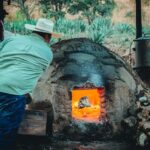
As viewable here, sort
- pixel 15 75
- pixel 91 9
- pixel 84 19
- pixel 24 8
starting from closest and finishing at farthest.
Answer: pixel 15 75 → pixel 24 8 → pixel 84 19 → pixel 91 9

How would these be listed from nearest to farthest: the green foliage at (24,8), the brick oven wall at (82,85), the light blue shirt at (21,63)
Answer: the light blue shirt at (21,63)
the brick oven wall at (82,85)
the green foliage at (24,8)

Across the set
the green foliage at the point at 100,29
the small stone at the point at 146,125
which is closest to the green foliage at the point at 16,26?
the green foliage at the point at 100,29

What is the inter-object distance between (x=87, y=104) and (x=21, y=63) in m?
2.90

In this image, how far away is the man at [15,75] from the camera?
4637mm

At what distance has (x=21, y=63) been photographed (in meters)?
4.68

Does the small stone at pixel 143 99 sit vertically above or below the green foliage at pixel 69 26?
below

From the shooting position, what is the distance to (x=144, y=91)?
7.76 meters

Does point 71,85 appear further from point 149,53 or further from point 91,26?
point 91,26

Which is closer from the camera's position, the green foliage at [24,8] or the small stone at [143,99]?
the small stone at [143,99]

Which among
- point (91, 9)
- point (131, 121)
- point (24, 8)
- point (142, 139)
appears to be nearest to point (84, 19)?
point (91, 9)

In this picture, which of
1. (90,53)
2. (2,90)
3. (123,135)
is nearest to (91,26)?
(90,53)

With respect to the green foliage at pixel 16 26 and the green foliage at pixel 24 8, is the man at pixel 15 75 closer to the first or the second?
the green foliage at pixel 16 26

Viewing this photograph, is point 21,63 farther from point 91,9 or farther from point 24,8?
point 91,9

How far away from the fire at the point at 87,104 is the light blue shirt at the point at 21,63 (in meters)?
2.63
